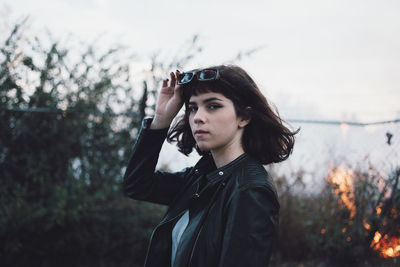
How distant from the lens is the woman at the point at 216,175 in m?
1.20

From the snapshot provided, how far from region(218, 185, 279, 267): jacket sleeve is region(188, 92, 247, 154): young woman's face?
359mm

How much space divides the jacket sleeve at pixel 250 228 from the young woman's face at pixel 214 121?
1.18ft

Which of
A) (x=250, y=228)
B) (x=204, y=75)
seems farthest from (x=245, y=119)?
(x=250, y=228)

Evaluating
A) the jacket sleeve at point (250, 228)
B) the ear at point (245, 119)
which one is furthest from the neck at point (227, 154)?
the jacket sleeve at point (250, 228)

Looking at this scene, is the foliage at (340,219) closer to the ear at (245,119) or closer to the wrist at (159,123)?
the ear at (245,119)

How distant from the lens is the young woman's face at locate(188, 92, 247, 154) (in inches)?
60.1

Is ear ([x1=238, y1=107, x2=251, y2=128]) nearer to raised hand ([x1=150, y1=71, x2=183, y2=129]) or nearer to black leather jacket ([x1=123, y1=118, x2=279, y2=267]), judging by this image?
black leather jacket ([x1=123, y1=118, x2=279, y2=267])

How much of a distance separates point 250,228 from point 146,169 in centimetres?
84

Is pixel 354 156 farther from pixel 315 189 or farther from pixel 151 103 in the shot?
pixel 151 103

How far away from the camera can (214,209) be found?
1372 mm

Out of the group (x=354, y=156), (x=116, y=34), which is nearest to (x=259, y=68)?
(x=354, y=156)

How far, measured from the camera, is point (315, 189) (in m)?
4.14

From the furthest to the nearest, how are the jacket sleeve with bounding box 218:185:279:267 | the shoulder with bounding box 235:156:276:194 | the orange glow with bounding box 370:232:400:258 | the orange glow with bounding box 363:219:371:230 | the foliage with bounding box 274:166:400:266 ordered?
the orange glow with bounding box 363:219:371:230 → the foliage with bounding box 274:166:400:266 → the orange glow with bounding box 370:232:400:258 → the shoulder with bounding box 235:156:276:194 → the jacket sleeve with bounding box 218:185:279:267

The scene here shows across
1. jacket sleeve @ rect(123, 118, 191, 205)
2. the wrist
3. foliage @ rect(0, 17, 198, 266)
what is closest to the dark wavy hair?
the wrist
